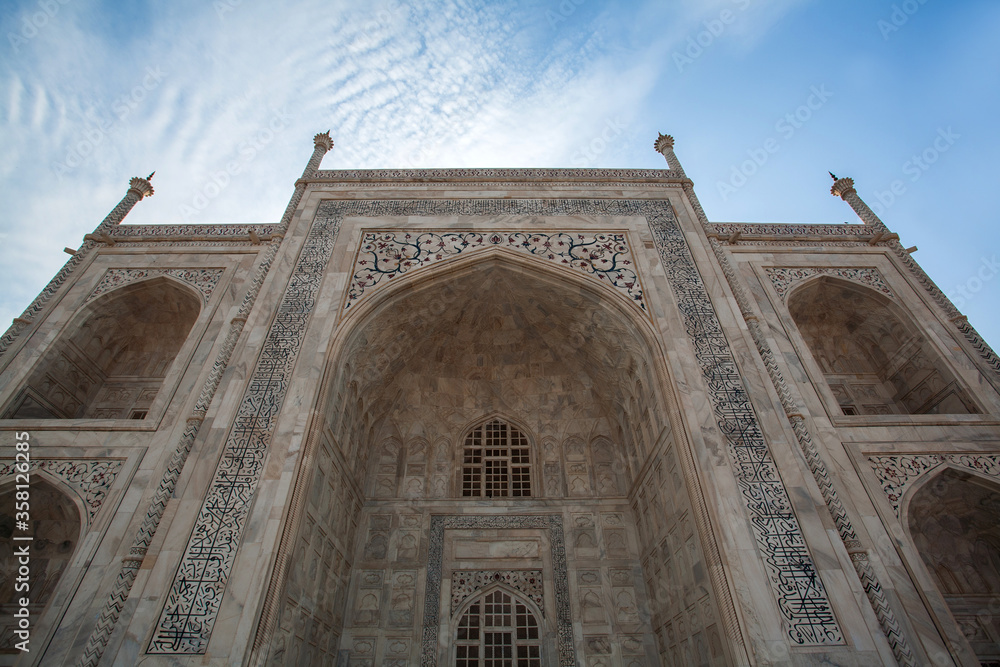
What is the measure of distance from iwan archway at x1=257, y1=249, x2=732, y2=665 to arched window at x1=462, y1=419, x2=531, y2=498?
3cm

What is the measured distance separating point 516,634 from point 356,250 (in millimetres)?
6863

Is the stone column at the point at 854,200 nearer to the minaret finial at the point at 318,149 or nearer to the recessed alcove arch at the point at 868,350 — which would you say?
the recessed alcove arch at the point at 868,350

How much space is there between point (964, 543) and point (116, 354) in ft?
46.4

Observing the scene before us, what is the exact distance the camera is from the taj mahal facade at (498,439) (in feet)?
19.1

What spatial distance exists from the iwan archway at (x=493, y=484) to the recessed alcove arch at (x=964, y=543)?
3537 millimetres

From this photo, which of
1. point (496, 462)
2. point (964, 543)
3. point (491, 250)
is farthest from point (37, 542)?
point (964, 543)

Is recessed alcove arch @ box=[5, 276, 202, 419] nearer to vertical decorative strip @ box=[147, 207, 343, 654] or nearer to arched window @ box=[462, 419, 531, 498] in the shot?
vertical decorative strip @ box=[147, 207, 343, 654]

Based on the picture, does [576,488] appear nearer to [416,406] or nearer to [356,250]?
[416,406]

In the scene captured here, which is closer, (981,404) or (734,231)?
(981,404)

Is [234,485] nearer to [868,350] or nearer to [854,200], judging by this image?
[868,350]

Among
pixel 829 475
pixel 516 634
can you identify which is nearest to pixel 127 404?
pixel 516 634

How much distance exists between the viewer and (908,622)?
5.67 m

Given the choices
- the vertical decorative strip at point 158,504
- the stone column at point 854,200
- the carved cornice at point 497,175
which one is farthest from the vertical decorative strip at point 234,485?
the stone column at point 854,200

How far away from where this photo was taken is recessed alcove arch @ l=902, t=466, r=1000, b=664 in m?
6.87
